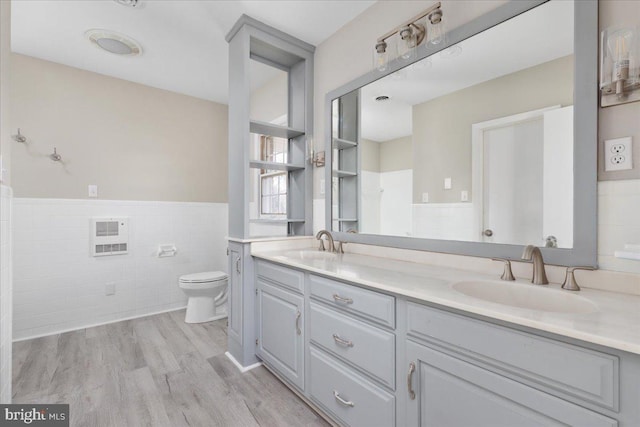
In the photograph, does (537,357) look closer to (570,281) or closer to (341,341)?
(570,281)

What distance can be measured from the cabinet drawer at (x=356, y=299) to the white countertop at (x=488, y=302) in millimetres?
55

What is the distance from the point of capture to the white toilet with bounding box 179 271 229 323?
3045 millimetres

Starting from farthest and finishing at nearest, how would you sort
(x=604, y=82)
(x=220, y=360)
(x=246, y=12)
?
(x=220, y=360) < (x=246, y=12) < (x=604, y=82)

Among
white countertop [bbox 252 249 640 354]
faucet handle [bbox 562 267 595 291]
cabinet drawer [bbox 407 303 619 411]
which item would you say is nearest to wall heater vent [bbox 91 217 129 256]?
white countertop [bbox 252 249 640 354]

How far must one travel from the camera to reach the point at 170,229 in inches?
140

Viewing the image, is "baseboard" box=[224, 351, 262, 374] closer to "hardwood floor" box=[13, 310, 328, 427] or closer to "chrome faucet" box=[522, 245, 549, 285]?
"hardwood floor" box=[13, 310, 328, 427]

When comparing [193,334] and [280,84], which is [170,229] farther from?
[280,84]

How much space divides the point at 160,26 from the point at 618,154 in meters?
3.01

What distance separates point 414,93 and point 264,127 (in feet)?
3.97

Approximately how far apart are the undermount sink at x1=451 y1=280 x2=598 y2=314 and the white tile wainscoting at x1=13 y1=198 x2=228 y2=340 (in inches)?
131

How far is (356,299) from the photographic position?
136 cm

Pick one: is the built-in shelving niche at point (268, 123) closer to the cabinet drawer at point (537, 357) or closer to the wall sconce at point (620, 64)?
the cabinet drawer at point (537, 357)

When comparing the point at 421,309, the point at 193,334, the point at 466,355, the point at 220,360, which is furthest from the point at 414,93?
the point at 193,334

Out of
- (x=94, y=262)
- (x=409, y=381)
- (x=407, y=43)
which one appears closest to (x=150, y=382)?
(x=94, y=262)
